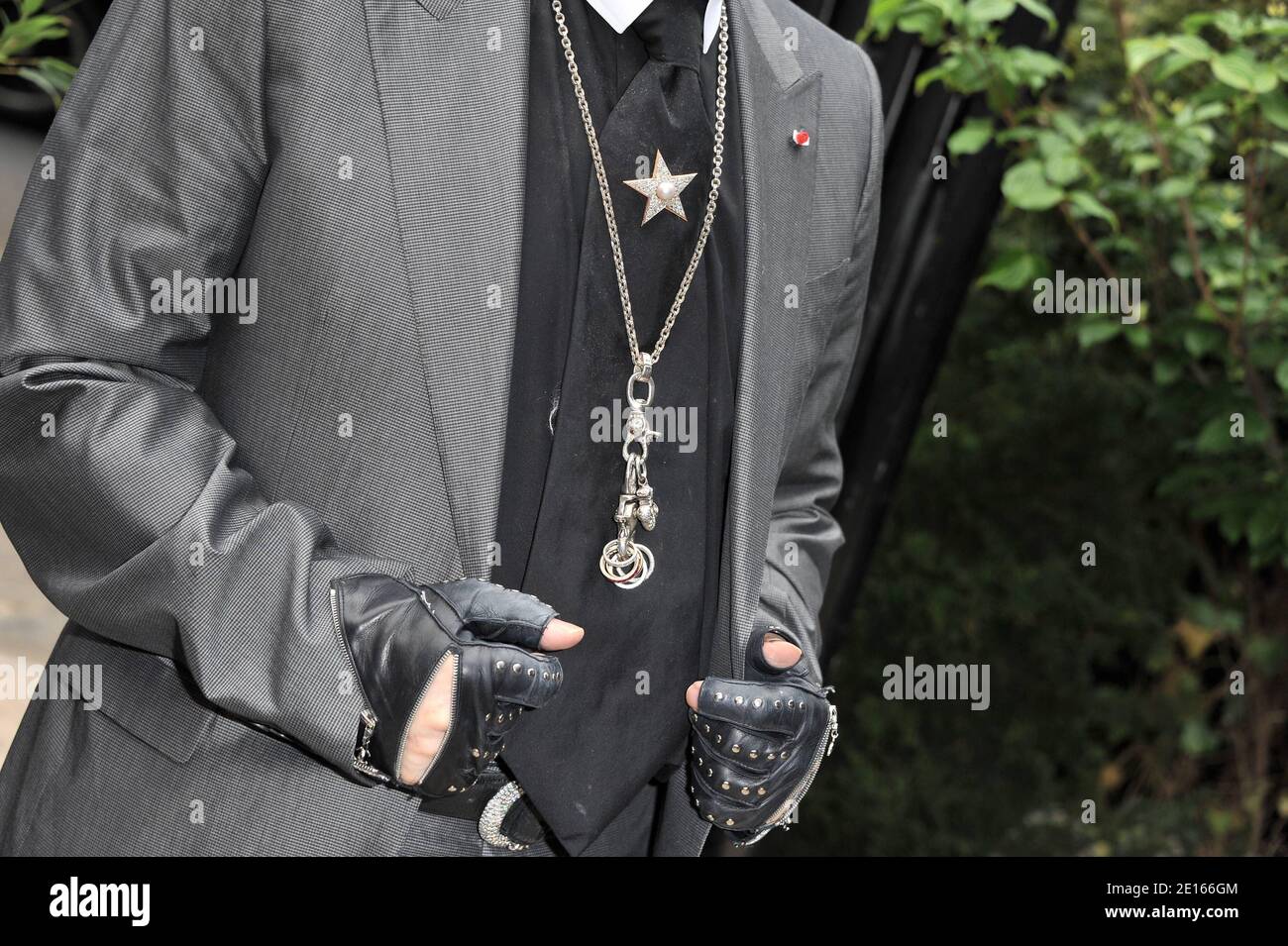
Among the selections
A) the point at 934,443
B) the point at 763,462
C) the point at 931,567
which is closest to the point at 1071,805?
the point at 931,567

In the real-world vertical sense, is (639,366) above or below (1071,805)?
above

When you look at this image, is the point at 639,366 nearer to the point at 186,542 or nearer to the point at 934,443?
the point at 186,542

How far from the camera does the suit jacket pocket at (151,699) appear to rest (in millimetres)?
1481

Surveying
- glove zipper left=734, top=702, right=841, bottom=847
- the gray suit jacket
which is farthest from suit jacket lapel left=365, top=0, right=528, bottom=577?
glove zipper left=734, top=702, right=841, bottom=847

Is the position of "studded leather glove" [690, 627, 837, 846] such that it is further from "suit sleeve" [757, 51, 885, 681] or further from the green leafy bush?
the green leafy bush

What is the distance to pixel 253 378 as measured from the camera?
1499mm

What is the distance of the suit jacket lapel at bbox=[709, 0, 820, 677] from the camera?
5.46ft

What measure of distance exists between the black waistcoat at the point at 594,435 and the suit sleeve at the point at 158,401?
207 millimetres

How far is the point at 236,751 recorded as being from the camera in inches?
58.4

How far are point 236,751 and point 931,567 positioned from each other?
131 inches

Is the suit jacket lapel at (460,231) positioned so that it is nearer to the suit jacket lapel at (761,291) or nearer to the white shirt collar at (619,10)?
the white shirt collar at (619,10)

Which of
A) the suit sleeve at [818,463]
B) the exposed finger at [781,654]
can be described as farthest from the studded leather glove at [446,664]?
the suit sleeve at [818,463]

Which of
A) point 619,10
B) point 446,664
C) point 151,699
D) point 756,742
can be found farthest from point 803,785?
point 619,10

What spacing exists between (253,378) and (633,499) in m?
0.41
